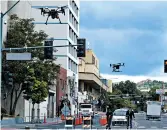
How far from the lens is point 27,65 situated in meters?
57.3

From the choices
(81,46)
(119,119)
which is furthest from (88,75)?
(81,46)

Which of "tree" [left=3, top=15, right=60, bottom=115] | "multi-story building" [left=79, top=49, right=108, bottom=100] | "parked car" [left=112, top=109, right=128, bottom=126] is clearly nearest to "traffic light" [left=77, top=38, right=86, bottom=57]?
"parked car" [left=112, top=109, right=128, bottom=126]

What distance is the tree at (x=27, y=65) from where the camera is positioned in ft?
186

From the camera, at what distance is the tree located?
186ft

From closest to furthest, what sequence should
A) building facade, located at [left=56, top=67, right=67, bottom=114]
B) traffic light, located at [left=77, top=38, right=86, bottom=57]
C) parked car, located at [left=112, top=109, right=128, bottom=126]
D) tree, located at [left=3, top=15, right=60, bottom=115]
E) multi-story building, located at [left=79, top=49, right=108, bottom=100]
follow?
traffic light, located at [left=77, top=38, right=86, bottom=57]
parked car, located at [left=112, top=109, right=128, bottom=126]
tree, located at [left=3, top=15, right=60, bottom=115]
building facade, located at [left=56, top=67, right=67, bottom=114]
multi-story building, located at [left=79, top=49, right=108, bottom=100]

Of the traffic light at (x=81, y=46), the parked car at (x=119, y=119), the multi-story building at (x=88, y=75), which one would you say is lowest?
the parked car at (x=119, y=119)

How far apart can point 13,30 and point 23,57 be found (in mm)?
28396

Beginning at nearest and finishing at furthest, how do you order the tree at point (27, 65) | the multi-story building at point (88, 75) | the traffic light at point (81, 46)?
1. the traffic light at point (81, 46)
2. the tree at point (27, 65)
3. the multi-story building at point (88, 75)

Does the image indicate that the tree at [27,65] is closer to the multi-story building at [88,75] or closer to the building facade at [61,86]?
the building facade at [61,86]

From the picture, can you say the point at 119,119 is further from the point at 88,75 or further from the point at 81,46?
the point at 88,75

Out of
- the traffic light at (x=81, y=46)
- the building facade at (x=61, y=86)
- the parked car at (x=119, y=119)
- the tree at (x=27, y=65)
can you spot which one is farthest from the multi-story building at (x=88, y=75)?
the traffic light at (x=81, y=46)

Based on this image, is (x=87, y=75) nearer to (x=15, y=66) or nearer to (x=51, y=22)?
(x=51, y=22)

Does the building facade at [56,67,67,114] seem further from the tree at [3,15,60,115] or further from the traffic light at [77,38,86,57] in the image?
the traffic light at [77,38,86,57]

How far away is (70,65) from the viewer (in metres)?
94.1
